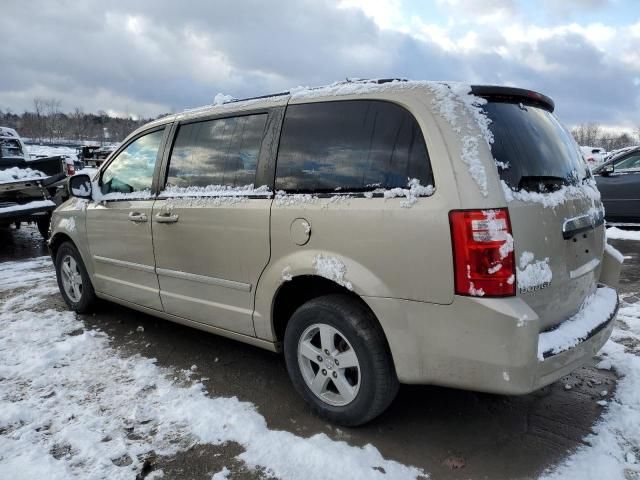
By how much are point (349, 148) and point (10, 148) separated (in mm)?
10522

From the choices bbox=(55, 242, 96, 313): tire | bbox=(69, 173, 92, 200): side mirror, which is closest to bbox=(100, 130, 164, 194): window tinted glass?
bbox=(69, 173, 92, 200): side mirror

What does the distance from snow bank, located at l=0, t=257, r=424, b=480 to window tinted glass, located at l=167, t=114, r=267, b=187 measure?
138cm

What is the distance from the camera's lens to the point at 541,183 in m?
2.54

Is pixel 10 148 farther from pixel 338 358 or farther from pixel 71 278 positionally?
pixel 338 358

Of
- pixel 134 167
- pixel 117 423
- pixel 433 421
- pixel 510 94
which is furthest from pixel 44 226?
pixel 510 94

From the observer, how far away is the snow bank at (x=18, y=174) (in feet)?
28.6

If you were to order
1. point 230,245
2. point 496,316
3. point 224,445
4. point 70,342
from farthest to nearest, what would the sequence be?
point 70,342 < point 230,245 < point 224,445 < point 496,316

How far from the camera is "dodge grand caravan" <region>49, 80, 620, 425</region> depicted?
2.26 metres

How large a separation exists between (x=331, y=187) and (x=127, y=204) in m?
2.07

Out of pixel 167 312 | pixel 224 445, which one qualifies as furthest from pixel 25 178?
pixel 224 445

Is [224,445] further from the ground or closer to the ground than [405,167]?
closer to the ground

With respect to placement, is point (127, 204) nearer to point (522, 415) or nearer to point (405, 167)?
point (405, 167)

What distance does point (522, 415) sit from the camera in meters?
2.94

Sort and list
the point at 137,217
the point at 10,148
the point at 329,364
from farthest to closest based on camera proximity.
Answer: the point at 10,148
the point at 137,217
the point at 329,364
